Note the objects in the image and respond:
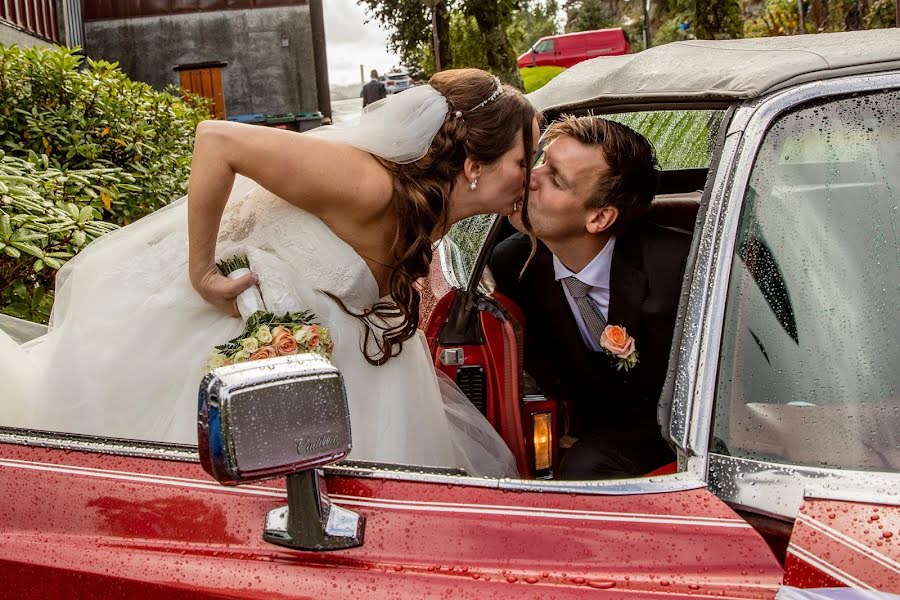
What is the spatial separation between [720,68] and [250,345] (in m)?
1.20

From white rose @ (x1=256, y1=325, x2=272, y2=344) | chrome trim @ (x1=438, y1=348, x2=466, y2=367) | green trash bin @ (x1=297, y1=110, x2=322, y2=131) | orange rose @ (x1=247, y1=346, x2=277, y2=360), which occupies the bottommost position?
chrome trim @ (x1=438, y1=348, x2=466, y2=367)

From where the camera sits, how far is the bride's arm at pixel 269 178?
6.61 ft

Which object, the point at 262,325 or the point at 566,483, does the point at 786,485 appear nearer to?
the point at 566,483

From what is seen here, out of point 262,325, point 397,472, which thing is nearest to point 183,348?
point 262,325

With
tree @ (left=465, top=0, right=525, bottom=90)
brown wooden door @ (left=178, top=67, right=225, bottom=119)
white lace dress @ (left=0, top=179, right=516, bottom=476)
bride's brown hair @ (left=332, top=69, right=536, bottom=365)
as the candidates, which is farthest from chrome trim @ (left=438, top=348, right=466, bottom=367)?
brown wooden door @ (left=178, top=67, right=225, bottom=119)

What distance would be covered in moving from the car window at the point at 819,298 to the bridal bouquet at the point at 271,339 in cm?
97

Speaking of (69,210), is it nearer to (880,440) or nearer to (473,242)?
(473,242)

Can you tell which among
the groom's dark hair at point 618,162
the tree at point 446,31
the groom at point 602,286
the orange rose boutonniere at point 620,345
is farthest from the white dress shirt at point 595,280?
the tree at point 446,31

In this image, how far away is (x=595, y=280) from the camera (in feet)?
8.54

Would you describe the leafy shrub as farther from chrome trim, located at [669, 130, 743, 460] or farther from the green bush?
chrome trim, located at [669, 130, 743, 460]

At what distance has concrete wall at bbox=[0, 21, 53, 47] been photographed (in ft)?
40.2

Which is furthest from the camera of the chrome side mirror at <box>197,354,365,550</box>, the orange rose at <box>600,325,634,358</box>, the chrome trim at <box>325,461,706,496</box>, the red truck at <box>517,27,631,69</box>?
the red truck at <box>517,27,631,69</box>

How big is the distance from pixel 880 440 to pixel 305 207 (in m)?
1.38

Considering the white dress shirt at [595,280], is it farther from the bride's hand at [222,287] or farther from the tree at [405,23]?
the tree at [405,23]
